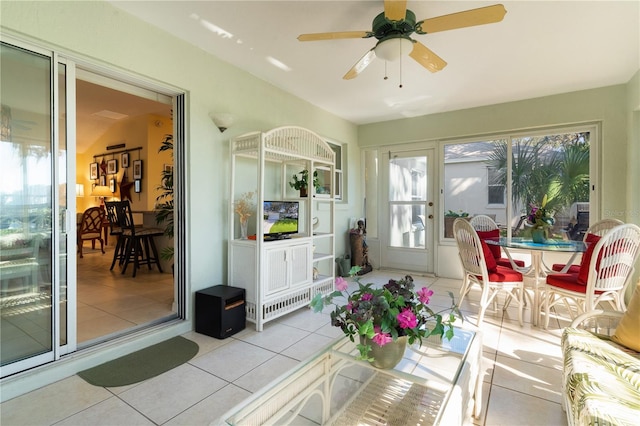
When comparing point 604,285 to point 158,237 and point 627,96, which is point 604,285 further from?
point 158,237

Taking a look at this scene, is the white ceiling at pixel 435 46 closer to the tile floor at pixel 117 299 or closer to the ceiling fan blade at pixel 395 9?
the ceiling fan blade at pixel 395 9

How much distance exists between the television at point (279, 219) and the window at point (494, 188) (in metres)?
3.06

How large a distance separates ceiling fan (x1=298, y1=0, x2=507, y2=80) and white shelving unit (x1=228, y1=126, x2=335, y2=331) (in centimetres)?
118

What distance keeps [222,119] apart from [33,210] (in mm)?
1610

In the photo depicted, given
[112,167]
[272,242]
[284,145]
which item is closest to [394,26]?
[284,145]

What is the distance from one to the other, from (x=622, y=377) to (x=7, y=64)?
150 inches

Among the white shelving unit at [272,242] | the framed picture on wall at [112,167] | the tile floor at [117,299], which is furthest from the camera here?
the framed picture on wall at [112,167]

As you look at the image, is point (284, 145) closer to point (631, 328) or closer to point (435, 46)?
point (435, 46)

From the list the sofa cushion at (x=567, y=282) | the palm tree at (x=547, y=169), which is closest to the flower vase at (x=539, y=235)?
the sofa cushion at (x=567, y=282)

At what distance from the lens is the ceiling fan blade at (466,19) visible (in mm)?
1771

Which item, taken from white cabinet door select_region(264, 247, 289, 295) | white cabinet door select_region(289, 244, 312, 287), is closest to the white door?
white cabinet door select_region(289, 244, 312, 287)

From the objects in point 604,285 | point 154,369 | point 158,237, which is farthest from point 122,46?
point 604,285

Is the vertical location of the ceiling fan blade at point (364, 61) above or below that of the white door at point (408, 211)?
above

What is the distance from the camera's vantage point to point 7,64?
190 centimetres
